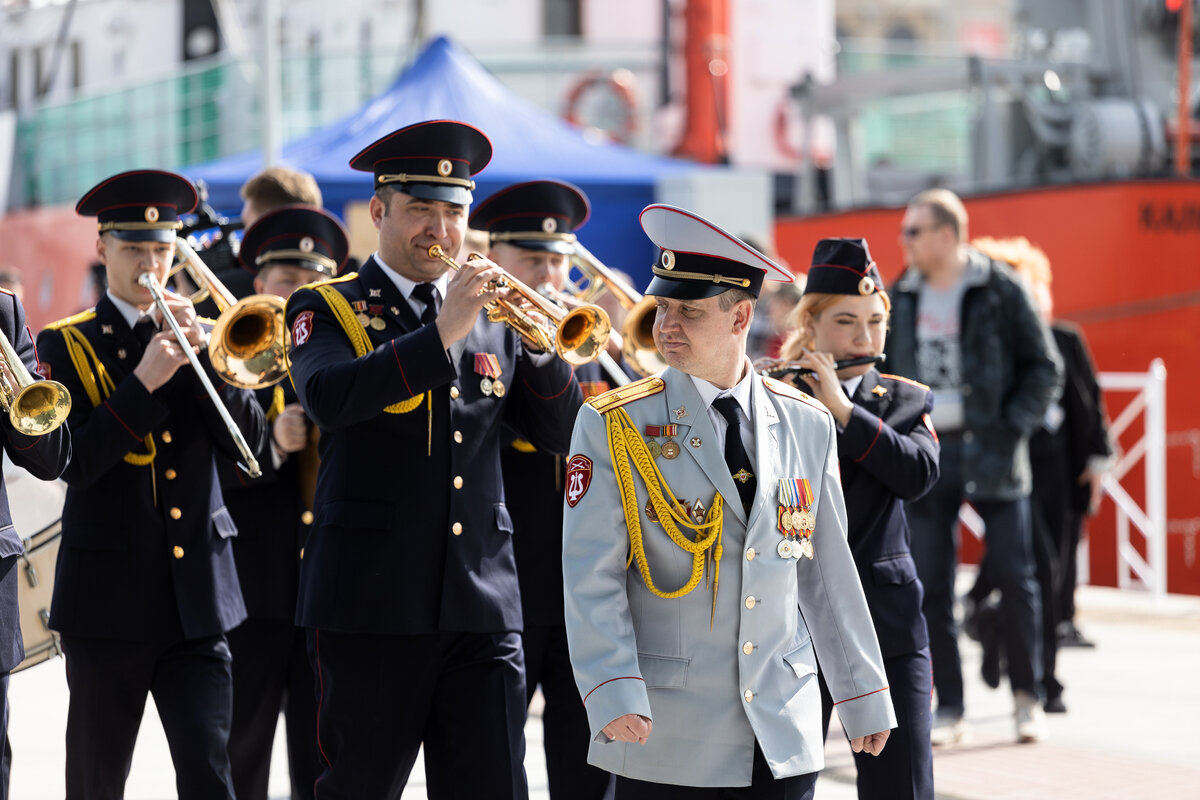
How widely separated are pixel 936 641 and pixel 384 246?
11.8 ft

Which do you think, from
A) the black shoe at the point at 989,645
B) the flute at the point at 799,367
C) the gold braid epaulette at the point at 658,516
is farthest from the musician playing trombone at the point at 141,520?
the black shoe at the point at 989,645

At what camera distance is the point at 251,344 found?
4.96m

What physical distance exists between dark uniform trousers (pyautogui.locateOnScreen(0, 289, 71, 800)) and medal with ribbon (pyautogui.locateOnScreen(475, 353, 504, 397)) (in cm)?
106

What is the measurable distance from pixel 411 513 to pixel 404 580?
17 centimetres

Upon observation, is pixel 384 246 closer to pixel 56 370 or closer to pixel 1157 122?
pixel 56 370

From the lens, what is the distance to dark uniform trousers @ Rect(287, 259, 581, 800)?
413 centimetres

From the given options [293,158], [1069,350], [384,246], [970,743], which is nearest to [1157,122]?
[1069,350]

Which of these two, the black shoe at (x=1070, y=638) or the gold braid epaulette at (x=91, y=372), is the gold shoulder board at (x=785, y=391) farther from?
the black shoe at (x=1070, y=638)

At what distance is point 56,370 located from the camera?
15.9 feet

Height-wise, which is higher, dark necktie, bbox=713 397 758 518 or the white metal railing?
dark necktie, bbox=713 397 758 518

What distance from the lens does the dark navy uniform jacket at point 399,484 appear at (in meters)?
4.09

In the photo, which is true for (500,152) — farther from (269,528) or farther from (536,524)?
(536,524)

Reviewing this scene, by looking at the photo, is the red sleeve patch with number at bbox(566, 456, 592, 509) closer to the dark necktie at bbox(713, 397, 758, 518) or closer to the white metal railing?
the dark necktie at bbox(713, 397, 758, 518)

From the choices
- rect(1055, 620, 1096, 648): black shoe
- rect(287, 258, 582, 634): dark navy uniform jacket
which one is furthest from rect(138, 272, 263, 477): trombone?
rect(1055, 620, 1096, 648): black shoe
